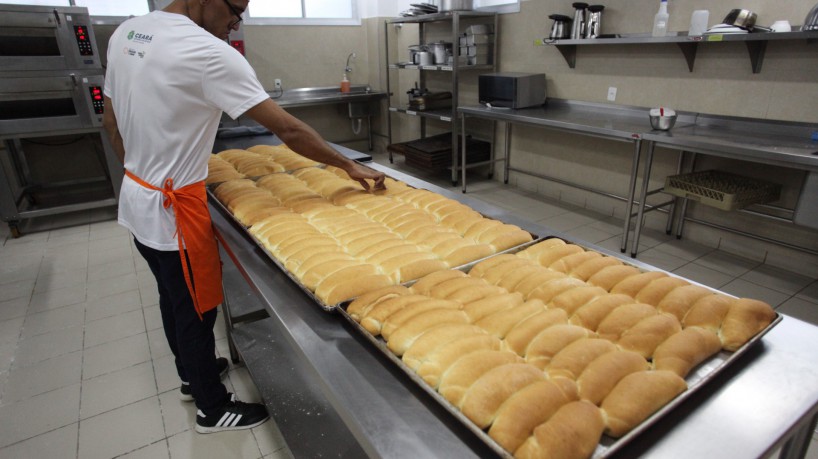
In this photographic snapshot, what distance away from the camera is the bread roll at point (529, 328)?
0.93 meters

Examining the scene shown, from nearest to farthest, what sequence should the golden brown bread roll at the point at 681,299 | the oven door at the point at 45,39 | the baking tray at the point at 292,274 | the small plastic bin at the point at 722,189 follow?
the golden brown bread roll at the point at 681,299 → the baking tray at the point at 292,274 → the small plastic bin at the point at 722,189 → the oven door at the point at 45,39

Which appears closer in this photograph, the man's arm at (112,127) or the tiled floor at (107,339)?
the man's arm at (112,127)

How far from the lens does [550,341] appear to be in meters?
0.91

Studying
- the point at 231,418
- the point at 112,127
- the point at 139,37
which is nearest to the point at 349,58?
the point at 112,127

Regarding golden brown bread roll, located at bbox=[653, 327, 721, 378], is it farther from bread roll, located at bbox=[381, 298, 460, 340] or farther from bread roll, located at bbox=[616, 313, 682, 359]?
bread roll, located at bbox=[381, 298, 460, 340]

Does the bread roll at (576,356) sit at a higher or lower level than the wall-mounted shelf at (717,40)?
lower

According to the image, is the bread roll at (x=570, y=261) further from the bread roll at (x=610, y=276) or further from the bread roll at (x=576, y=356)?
the bread roll at (x=576, y=356)

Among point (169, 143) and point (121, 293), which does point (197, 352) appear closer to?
point (169, 143)

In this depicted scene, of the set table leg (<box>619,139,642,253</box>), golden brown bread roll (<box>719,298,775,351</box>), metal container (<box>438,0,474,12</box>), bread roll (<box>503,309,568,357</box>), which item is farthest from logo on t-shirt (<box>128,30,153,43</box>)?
metal container (<box>438,0,474,12</box>)

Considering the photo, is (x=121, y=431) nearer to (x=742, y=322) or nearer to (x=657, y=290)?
(x=657, y=290)

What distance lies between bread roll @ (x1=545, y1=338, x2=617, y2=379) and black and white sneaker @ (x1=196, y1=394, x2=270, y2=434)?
4.99 feet

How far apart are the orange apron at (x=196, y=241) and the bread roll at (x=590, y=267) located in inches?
47.5

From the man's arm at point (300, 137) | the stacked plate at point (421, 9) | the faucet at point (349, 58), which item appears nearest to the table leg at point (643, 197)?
the man's arm at point (300, 137)

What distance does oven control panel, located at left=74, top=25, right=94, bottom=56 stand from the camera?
4.15 meters
